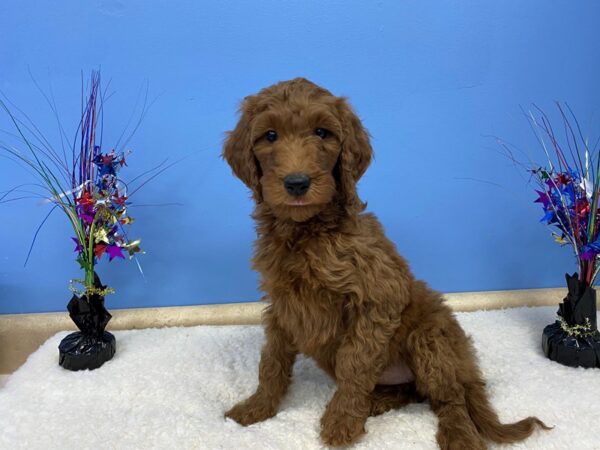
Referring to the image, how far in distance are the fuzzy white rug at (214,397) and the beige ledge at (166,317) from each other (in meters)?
0.12

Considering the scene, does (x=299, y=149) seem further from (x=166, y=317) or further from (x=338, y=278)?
(x=166, y=317)

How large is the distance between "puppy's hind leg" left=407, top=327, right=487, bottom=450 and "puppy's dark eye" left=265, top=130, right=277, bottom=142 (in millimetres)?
858

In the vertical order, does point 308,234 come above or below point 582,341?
above

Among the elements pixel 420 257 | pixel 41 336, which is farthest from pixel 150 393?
pixel 420 257

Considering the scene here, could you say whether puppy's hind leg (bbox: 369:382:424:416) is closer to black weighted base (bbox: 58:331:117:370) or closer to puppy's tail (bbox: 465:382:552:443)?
puppy's tail (bbox: 465:382:552:443)

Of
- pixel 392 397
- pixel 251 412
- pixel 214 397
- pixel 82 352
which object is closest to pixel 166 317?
pixel 82 352

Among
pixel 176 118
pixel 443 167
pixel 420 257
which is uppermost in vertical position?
pixel 176 118

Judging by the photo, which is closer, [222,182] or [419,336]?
[419,336]

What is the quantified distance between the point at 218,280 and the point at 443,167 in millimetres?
1368

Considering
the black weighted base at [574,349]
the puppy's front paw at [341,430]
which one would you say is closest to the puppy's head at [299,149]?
the puppy's front paw at [341,430]

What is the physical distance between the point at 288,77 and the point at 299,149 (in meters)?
1.12

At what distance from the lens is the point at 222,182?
261cm

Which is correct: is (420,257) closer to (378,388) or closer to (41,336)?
(378,388)

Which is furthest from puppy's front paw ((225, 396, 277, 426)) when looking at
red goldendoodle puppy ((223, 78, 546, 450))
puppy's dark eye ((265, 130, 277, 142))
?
puppy's dark eye ((265, 130, 277, 142))
